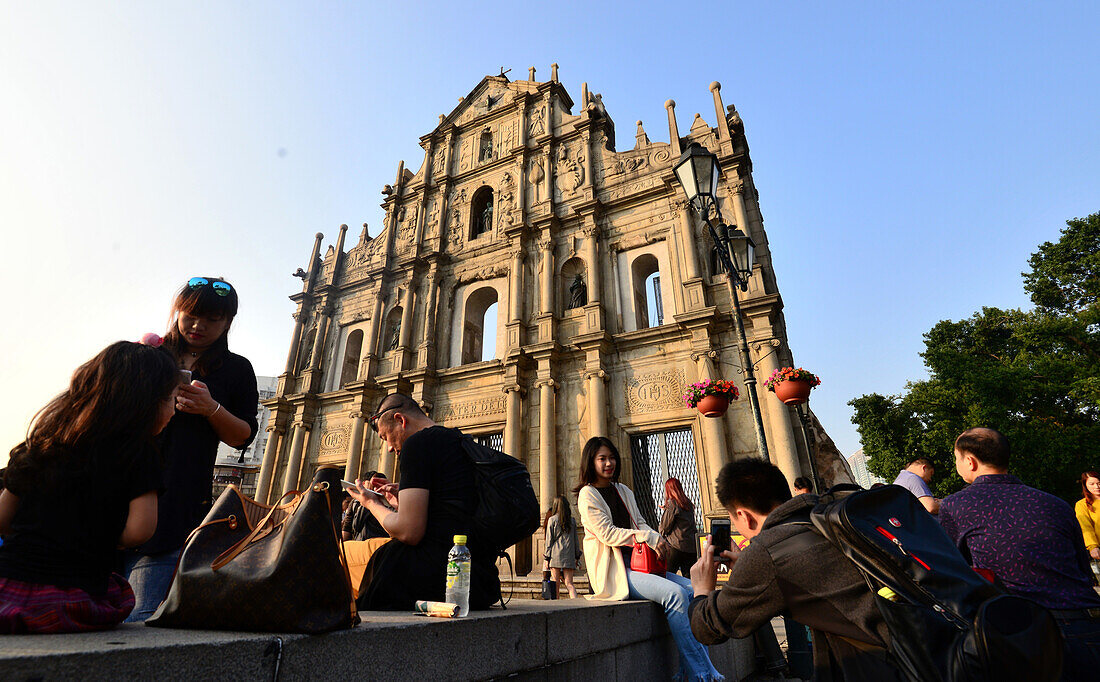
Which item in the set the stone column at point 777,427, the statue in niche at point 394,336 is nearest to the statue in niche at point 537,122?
the statue in niche at point 394,336

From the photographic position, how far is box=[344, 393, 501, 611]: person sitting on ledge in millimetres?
2350

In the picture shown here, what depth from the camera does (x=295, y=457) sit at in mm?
15133

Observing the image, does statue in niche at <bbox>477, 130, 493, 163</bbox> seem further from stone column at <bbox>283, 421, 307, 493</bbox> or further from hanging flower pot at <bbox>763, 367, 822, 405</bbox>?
hanging flower pot at <bbox>763, 367, 822, 405</bbox>

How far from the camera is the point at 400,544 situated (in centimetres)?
248

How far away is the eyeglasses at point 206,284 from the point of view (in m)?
2.52

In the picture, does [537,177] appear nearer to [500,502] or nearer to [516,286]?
[516,286]

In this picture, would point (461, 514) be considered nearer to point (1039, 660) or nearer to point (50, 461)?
point (50, 461)

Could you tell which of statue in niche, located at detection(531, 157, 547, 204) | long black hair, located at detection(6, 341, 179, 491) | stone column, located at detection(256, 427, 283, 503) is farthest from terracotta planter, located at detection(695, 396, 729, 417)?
stone column, located at detection(256, 427, 283, 503)

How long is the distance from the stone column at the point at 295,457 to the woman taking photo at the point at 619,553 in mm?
13431

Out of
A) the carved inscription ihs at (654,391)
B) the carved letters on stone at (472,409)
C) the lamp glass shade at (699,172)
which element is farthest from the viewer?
the carved letters on stone at (472,409)

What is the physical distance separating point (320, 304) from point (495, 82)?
1108 centimetres

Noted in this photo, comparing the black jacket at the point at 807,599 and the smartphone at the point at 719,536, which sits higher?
the smartphone at the point at 719,536

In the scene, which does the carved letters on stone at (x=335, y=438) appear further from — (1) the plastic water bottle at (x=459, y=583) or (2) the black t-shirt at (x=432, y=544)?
(1) the plastic water bottle at (x=459, y=583)

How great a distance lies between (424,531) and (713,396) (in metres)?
6.58
